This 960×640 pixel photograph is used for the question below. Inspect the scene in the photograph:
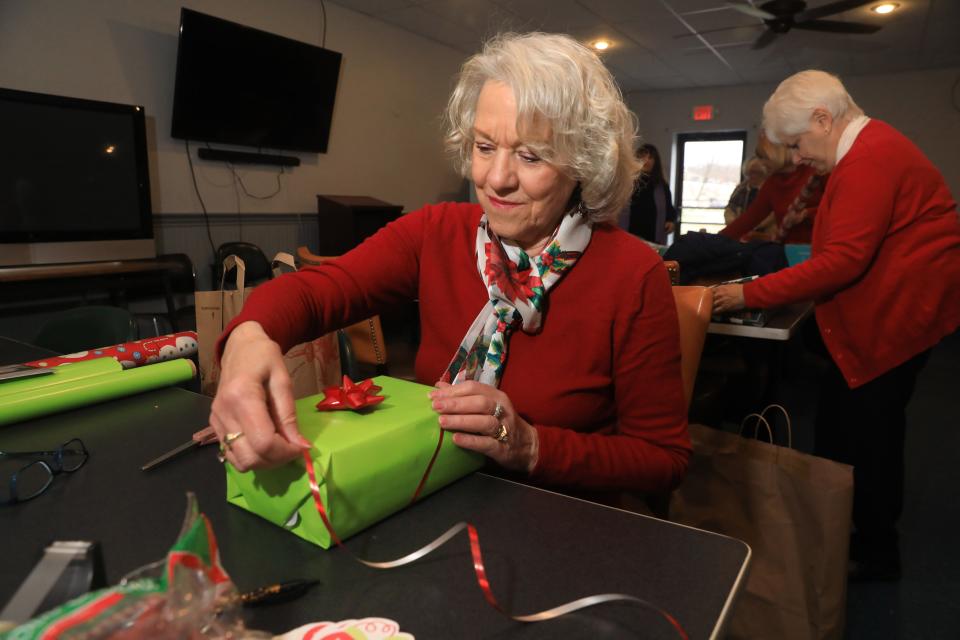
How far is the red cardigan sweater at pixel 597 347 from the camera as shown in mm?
1015

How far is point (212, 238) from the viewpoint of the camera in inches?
171

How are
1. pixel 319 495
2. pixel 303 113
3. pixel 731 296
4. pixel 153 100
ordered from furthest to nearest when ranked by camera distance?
1. pixel 303 113
2. pixel 153 100
3. pixel 731 296
4. pixel 319 495

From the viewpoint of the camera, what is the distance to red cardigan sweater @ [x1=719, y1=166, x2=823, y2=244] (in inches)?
107

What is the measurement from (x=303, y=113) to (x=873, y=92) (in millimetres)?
6523

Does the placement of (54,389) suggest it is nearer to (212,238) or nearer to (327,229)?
(212,238)

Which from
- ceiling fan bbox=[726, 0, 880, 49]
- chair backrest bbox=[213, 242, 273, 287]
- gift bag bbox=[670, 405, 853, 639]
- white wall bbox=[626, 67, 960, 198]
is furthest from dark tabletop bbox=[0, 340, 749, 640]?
white wall bbox=[626, 67, 960, 198]

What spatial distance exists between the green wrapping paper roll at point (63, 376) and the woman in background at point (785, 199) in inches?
100

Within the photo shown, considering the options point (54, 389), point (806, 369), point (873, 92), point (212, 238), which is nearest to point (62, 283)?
point (212, 238)

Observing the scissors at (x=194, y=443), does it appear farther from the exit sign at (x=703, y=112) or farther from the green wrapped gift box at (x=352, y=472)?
the exit sign at (x=703, y=112)

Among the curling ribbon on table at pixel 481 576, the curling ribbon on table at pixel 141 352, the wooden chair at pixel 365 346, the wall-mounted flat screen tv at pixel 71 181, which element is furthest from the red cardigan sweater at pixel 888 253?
the wall-mounted flat screen tv at pixel 71 181

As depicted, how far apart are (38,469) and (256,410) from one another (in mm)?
408

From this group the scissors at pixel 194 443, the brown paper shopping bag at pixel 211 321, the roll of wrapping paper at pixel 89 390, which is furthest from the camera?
the brown paper shopping bag at pixel 211 321

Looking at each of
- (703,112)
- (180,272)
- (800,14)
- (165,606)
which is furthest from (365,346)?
(703,112)

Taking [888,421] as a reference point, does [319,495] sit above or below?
above
